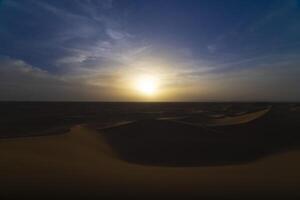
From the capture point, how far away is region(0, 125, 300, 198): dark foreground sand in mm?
5367

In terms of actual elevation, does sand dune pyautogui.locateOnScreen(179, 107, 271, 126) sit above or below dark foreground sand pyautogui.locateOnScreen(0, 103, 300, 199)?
above

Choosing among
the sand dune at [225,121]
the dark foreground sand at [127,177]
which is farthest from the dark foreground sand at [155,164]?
the sand dune at [225,121]

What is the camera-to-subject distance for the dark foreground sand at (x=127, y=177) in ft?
17.6

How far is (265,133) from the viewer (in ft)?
46.3

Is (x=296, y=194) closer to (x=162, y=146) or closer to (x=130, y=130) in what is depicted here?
(x=162, y=146)

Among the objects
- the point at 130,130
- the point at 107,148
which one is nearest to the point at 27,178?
the point at 107,148

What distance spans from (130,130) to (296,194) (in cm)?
Result: 1014

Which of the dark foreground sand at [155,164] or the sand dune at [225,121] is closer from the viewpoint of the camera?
the dark foreground sand at [155,164]

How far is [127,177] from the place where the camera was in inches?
254

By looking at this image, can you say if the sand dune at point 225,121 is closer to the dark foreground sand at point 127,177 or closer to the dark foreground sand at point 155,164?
the dark foreground sand at point 155,164

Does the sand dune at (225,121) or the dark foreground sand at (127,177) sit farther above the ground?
the sand dune at (225,121)

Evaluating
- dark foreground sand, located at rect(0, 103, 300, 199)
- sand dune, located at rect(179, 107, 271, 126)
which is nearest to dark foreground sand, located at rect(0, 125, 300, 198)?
dark foreground sand, located at rect(0, 103, 300, 199)

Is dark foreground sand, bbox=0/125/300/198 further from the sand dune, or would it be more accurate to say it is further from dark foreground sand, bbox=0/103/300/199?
the sand dune

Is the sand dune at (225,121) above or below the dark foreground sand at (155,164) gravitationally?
above
